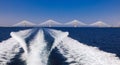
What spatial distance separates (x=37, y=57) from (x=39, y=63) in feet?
6.60

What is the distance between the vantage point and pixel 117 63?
59.4 feet

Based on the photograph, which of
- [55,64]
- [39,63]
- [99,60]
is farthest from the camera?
[99,60]

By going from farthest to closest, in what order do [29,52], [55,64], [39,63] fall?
1. [29,52]
2. [55,64]
3. [39,63]

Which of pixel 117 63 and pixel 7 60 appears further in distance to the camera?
pixel 7 60

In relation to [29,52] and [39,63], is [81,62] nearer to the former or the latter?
[39,63]

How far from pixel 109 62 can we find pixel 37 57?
4.71 m

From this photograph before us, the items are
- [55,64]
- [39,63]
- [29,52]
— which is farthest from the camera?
[29,52]

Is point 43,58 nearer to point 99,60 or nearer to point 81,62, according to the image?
point 81,62

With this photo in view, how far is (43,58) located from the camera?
17969 millimetres

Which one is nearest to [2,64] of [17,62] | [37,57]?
[17,62]

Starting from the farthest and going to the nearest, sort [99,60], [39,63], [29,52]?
[29,52]
[99,60]
[39,63]

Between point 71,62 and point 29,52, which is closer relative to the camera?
point 71,62

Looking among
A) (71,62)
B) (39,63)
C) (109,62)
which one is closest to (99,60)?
(109,62)

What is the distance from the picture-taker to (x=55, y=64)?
1745cm
